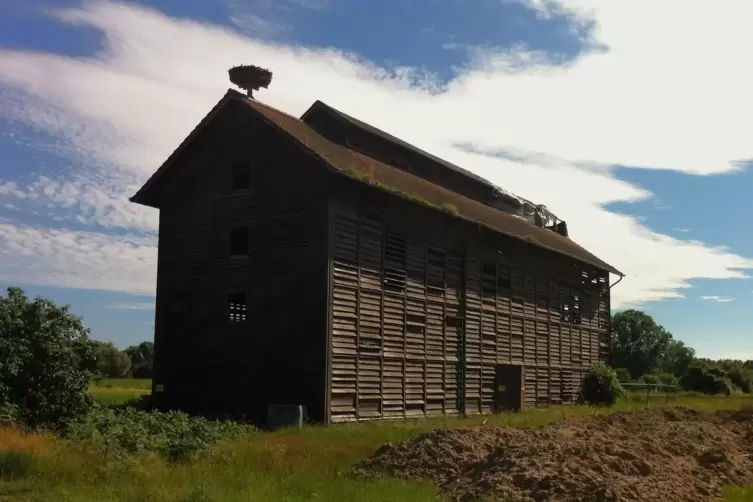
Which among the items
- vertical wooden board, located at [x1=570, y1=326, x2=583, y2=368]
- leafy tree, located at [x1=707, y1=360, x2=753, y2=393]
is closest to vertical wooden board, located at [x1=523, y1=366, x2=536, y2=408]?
vertical wooden board, located at [x1=570, y1=326, x2=583, y2=368]

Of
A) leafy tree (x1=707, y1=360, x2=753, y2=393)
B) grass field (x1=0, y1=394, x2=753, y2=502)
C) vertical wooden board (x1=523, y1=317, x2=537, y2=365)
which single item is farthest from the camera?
leafy tree (x1=707, y1=360, x2=753, y2=393)

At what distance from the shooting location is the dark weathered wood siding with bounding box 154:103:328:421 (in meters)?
22.0

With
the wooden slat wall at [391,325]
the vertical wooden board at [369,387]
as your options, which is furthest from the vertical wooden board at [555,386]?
the vertical wooden board at [369,387]

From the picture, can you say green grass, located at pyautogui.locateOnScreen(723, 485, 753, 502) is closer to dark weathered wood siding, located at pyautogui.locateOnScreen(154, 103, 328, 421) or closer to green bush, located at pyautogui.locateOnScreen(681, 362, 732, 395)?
dark weathered wood siding, located at pyautogui.locateOnScreen(154, 103, 328, 421)

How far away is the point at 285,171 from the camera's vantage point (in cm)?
2325

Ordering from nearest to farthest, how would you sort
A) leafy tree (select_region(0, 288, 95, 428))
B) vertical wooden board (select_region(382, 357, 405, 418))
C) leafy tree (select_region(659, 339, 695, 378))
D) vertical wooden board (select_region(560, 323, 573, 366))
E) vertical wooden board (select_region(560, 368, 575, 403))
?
leafy tree (select_region(0, 288, 95, 428))
vertical wooden board (select_region(382, 357, 405, 418))
vertical wooden board (select_region(560, 368, 575, 403))
vertical wooden board (select_region(560, 323, 573, 366))
leafy tree (select_region(659, 339, 695, 378))

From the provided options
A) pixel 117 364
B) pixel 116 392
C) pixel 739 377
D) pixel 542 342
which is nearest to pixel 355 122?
pixel 542 342

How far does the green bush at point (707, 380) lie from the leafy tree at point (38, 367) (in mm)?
52627

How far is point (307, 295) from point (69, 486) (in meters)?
10.7

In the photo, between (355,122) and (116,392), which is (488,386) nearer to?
(355,122)

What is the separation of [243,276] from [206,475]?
11186 millimetres

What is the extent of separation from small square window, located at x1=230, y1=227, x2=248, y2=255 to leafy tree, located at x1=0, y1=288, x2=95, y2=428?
22.4ft

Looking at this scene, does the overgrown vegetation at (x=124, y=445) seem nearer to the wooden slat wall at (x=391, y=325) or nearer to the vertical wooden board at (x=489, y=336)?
the wooden slat wall at (x=391, y=325)

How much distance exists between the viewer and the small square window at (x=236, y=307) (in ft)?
77.8
